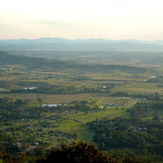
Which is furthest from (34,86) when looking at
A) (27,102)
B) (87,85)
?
(27,102)

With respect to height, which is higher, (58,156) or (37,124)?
(58,156)

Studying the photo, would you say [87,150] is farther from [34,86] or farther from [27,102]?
[34,86]

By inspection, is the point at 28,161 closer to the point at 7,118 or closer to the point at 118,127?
the point at 118,127

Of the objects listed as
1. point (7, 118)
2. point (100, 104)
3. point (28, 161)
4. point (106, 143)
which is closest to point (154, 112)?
point (100, 104)

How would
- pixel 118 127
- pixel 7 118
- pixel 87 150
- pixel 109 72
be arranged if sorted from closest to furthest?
pixel 87 150, pixel 118 127, pixel 7 118, pixel 109 72

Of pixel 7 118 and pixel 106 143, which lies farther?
pixel 7 118

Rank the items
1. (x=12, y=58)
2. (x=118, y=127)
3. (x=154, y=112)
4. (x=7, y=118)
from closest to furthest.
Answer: (x=118, y=127), (x=7, y=118), (x=154, y=112), (x=12, y=58)

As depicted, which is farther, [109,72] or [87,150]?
[109,72]

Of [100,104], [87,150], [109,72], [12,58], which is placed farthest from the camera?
[12,58]

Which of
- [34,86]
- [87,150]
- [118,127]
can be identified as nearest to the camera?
[87,150]
